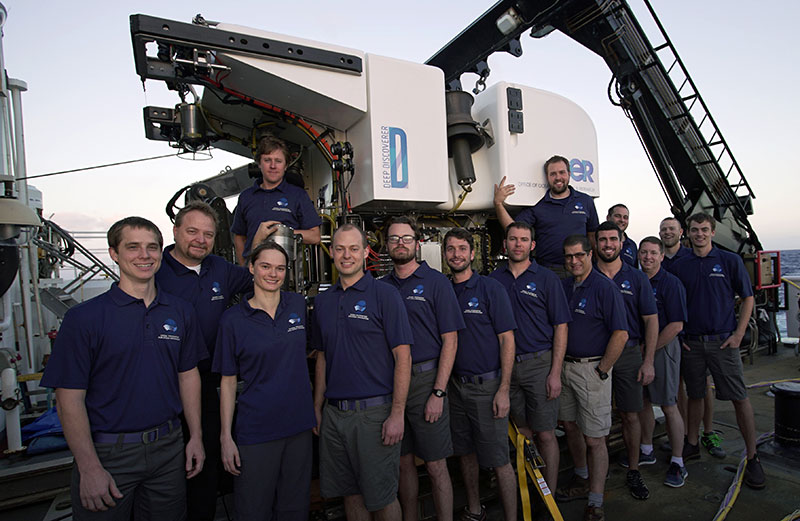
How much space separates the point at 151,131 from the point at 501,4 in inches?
159

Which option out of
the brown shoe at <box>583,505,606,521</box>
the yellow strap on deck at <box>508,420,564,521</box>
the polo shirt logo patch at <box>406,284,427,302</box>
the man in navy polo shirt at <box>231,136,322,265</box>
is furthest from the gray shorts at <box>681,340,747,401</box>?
the man in navy polo shirt at <box>231,136,322,265</box>

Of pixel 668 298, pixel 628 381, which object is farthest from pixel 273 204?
pixel 668 298

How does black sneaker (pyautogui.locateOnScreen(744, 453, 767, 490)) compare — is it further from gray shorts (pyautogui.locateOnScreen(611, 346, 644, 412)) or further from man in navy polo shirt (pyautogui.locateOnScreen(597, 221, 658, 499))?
gray shorts (pyautogui.locateOnScreen(611, 346, 644, 412))

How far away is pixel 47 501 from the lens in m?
3.54

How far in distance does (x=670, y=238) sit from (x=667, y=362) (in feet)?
4.15

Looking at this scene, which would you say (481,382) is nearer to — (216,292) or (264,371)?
(264,371)

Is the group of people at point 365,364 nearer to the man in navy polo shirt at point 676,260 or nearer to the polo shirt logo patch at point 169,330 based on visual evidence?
the polo shirt logo patch at point 169,330

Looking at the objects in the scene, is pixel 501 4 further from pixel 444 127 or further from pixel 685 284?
pixel 685 284

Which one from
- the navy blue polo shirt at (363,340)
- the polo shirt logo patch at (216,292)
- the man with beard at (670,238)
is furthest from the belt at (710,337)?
the polo shirt logo patch at (216,292)

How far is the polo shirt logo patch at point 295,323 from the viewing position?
225cm

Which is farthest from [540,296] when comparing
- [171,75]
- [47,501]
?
[47,501]

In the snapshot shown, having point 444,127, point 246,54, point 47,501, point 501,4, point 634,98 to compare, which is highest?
point 501,4

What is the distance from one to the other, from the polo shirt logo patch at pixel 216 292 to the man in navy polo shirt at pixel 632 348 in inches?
112

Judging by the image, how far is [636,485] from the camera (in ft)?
11.1
